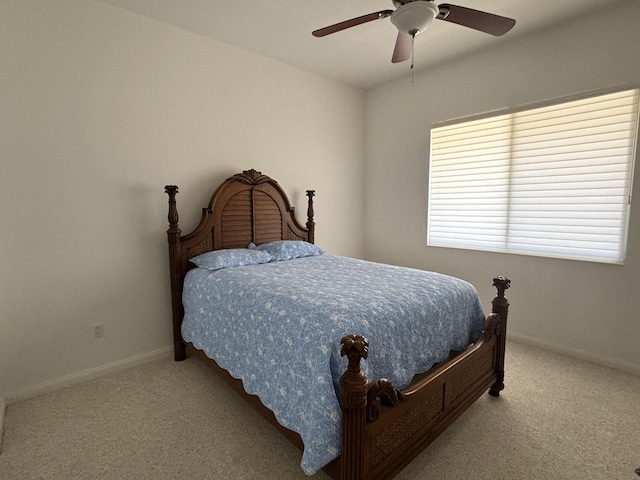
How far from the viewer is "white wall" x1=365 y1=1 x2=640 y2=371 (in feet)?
8.17

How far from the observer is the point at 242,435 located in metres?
1.86

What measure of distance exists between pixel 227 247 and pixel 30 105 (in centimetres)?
171

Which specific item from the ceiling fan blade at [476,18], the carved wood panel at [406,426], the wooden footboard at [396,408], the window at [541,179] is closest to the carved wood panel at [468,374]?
the wooden footboard at [396,408]

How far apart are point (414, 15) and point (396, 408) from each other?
1.97 meters

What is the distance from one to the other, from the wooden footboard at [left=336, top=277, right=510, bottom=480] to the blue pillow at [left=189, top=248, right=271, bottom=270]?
1.62m

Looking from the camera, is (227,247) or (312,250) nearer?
(227,247)

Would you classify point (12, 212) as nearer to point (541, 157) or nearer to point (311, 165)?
point (311, 165)

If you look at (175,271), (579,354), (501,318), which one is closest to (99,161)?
(175,271)

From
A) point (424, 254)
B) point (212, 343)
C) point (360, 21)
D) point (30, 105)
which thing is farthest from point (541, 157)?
point (30, 105)

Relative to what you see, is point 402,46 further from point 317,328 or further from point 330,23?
point 317,328

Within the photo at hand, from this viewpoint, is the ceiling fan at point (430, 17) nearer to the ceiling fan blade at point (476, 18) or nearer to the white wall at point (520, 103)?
the ceiling fan blade at point (476, 18)

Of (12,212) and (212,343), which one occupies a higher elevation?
(12,212)

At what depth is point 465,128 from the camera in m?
3.41

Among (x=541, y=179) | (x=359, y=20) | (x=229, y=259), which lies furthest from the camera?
(x=541, y=179)
